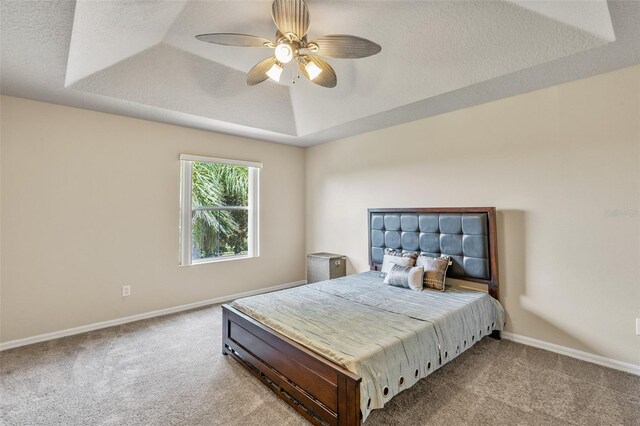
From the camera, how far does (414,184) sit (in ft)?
12.4

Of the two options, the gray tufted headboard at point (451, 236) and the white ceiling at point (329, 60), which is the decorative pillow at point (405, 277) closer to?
the gray tufted headboard at point (451, 236)

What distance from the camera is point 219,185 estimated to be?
441 cm

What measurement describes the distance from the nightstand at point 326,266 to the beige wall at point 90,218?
1.18 m

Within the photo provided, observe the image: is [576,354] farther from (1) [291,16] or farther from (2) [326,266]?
(1) [291,16]

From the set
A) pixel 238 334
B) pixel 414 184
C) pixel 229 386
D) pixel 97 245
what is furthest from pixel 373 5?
pixel 97 245

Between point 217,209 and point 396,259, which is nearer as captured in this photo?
point 396,259

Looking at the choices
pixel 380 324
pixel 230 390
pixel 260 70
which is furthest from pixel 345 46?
pixel 230 390

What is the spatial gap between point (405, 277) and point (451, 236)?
699mm

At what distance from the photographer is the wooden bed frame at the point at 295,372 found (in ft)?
5.36

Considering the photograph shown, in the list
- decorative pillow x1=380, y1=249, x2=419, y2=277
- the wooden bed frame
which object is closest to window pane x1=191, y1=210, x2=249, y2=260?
the wooden bed frame

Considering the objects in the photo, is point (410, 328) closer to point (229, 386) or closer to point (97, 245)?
point (229, 386)

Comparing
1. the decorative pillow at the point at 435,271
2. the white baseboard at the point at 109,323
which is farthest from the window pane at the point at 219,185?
the decorative pillow at the point at 435,271

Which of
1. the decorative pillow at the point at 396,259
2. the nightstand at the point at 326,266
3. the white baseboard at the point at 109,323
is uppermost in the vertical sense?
the decorative pillow at the point at 396,259

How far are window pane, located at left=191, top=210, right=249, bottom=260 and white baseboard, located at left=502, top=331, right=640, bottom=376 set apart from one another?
11.9ft
